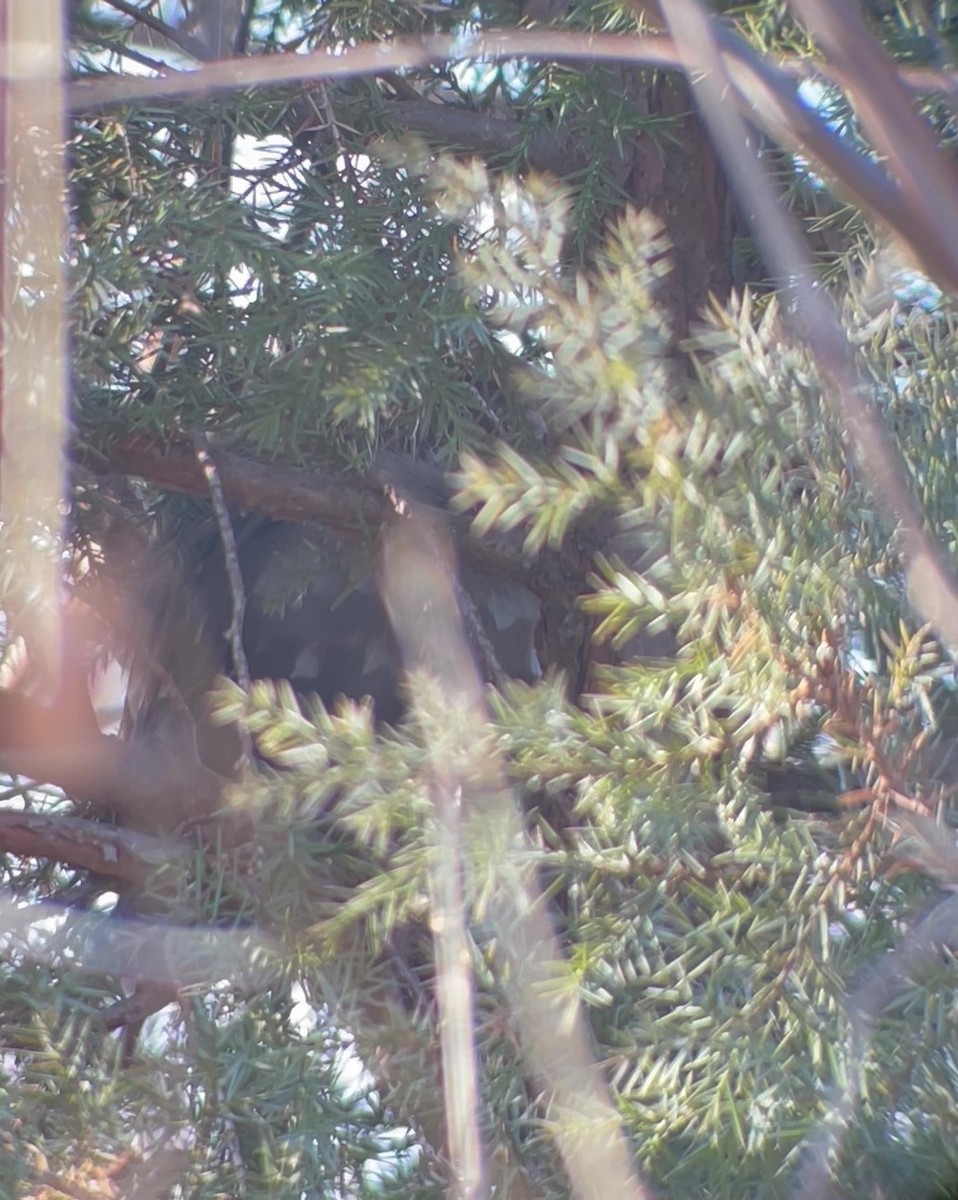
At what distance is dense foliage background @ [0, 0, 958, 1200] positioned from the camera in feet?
2.32

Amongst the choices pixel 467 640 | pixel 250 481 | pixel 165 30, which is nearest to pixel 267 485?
pixel 250 481

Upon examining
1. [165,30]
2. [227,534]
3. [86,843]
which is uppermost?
[165,30]

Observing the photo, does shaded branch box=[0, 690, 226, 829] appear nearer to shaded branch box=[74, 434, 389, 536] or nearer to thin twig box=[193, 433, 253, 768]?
thin twig box=[193, 433, 253, 768]

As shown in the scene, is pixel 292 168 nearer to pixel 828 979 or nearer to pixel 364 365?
pixel 364 365

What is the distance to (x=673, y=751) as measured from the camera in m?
0.72

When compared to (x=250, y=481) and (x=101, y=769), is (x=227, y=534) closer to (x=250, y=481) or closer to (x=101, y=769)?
(x=250, y=481)

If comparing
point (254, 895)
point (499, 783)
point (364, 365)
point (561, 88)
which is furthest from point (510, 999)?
point (561, 88)

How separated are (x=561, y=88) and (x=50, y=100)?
1.21 ft

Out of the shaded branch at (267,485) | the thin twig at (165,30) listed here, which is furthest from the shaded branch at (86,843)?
the thin twig at (165,30)

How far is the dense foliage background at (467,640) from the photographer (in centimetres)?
71

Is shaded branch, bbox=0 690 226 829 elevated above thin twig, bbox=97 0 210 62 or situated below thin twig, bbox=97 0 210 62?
below

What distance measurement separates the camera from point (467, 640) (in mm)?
1084

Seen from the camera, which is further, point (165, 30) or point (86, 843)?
point (165, 30)

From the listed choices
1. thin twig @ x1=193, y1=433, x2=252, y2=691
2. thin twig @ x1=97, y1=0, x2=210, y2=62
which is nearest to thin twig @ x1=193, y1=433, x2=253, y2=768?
thin twig @ x1=193, y1=433, x2=252, y2=691
